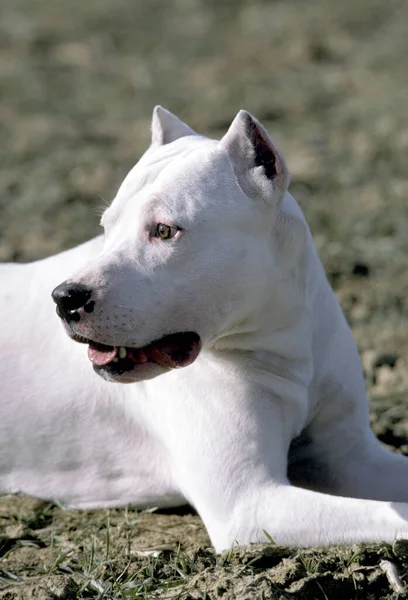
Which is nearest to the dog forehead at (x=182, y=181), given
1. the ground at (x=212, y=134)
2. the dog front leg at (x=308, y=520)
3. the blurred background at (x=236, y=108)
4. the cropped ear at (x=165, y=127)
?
the cropped ear at (x=165, y=127)

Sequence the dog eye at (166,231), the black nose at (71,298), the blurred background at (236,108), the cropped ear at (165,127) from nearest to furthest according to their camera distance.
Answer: the black nose at (71,298) < the dog eye at (166,231) < the cropped ear at (165,127) < the blurred background at (236,108)

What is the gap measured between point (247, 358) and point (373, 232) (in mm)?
3372

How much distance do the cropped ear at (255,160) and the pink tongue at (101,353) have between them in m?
0.70

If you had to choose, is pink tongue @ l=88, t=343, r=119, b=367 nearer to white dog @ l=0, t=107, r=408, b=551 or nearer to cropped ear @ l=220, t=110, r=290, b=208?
white dog @ l=0, t=107, r=408, b=551

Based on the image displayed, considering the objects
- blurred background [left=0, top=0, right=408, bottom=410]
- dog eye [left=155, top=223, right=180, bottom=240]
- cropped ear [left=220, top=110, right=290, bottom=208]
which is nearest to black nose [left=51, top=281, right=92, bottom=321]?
dog eye [left=155, top=223, right=180, bottom=240]

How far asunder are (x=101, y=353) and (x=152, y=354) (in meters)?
0.17

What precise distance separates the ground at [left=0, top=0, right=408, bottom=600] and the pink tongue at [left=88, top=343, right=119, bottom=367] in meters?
0.71

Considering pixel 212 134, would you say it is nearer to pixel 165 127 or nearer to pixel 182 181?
pixel 165 127

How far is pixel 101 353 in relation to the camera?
3.93 m

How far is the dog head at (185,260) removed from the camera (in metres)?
3.80

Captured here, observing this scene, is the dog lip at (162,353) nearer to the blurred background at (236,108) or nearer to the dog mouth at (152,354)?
the dog mouth at (152,354)

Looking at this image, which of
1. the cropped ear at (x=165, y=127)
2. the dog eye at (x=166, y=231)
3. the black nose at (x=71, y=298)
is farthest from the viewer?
the cropped ear at (x=165, y=127)

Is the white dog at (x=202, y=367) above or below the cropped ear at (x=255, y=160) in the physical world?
below

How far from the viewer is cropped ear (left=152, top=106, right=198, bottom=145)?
4449 millimetres
